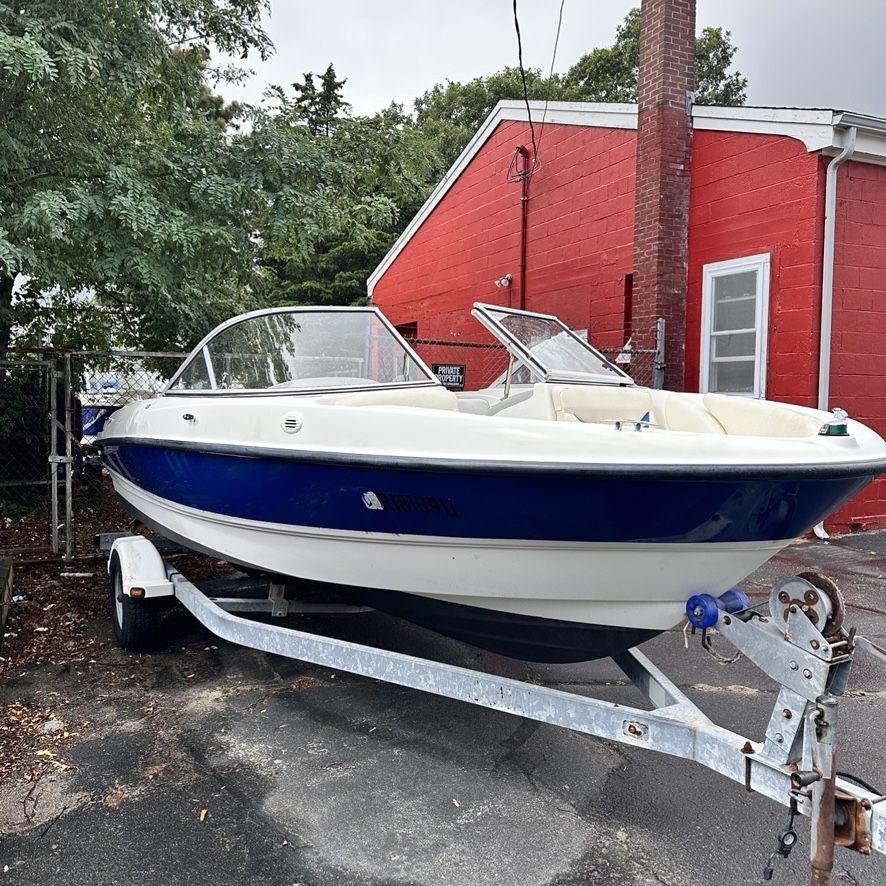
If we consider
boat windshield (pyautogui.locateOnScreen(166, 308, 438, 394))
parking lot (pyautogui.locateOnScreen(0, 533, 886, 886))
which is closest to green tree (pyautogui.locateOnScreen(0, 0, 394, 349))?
boat windshield (pyautogui.locateOnScreen(166, 308, 438, 394))

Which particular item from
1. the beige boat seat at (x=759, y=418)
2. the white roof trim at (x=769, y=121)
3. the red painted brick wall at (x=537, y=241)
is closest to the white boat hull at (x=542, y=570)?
the beige boat seat at (x=759, y=418)

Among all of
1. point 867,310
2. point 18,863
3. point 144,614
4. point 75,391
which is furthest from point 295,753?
point 867,310

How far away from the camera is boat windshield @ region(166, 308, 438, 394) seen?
3768 mm

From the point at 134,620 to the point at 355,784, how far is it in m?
1.77

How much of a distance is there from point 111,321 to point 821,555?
23.8ft

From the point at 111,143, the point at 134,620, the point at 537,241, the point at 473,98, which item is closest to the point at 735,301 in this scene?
the point at 537,241

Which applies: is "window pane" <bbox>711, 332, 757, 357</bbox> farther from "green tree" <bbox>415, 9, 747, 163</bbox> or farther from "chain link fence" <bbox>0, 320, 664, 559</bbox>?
"green tree" <bbox>415, 9, 747, 163</bbox>

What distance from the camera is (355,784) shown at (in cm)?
280

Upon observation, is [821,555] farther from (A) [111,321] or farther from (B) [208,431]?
(A) [111,321]

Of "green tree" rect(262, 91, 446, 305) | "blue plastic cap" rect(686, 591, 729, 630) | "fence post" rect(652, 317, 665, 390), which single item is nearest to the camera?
"blue plastic cap" rect(686, 591, 729, 630)

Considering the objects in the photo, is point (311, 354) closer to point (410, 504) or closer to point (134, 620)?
point (410, 504)

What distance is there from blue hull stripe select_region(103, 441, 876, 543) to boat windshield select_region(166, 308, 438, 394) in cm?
79

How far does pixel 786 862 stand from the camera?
236 cm

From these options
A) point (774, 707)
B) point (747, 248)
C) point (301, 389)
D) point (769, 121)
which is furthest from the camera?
point (747, 248)
